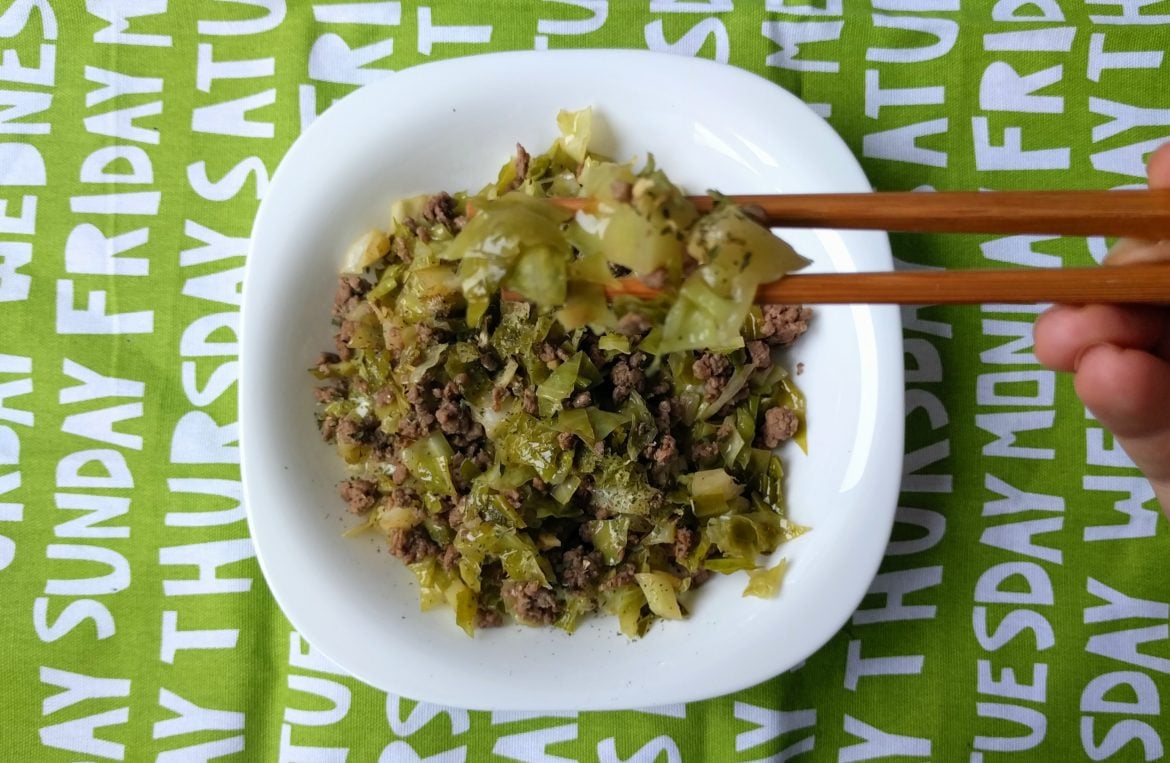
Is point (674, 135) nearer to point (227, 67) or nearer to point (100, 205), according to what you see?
point (227, 67)

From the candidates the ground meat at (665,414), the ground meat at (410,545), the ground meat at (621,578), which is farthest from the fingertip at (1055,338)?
the ground meat at (410,545)

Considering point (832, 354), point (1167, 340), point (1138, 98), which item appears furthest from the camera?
point (1138, 98)

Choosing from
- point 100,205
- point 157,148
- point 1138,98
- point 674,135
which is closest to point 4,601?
point 100,205

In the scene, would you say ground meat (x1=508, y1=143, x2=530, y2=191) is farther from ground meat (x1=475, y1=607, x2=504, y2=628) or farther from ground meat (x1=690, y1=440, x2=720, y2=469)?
ground meat (x1=475, y1=607, x2=504, y2=628)

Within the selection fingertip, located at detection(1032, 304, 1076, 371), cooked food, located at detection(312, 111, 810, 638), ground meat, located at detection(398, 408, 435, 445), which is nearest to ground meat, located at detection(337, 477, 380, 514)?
cooked food, located at detection(312, 111, 810, 638)

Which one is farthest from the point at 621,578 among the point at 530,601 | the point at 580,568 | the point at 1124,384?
the point at 1124,384

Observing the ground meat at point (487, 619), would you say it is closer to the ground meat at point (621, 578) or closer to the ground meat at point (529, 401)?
the ground meat at point (621, 578)
